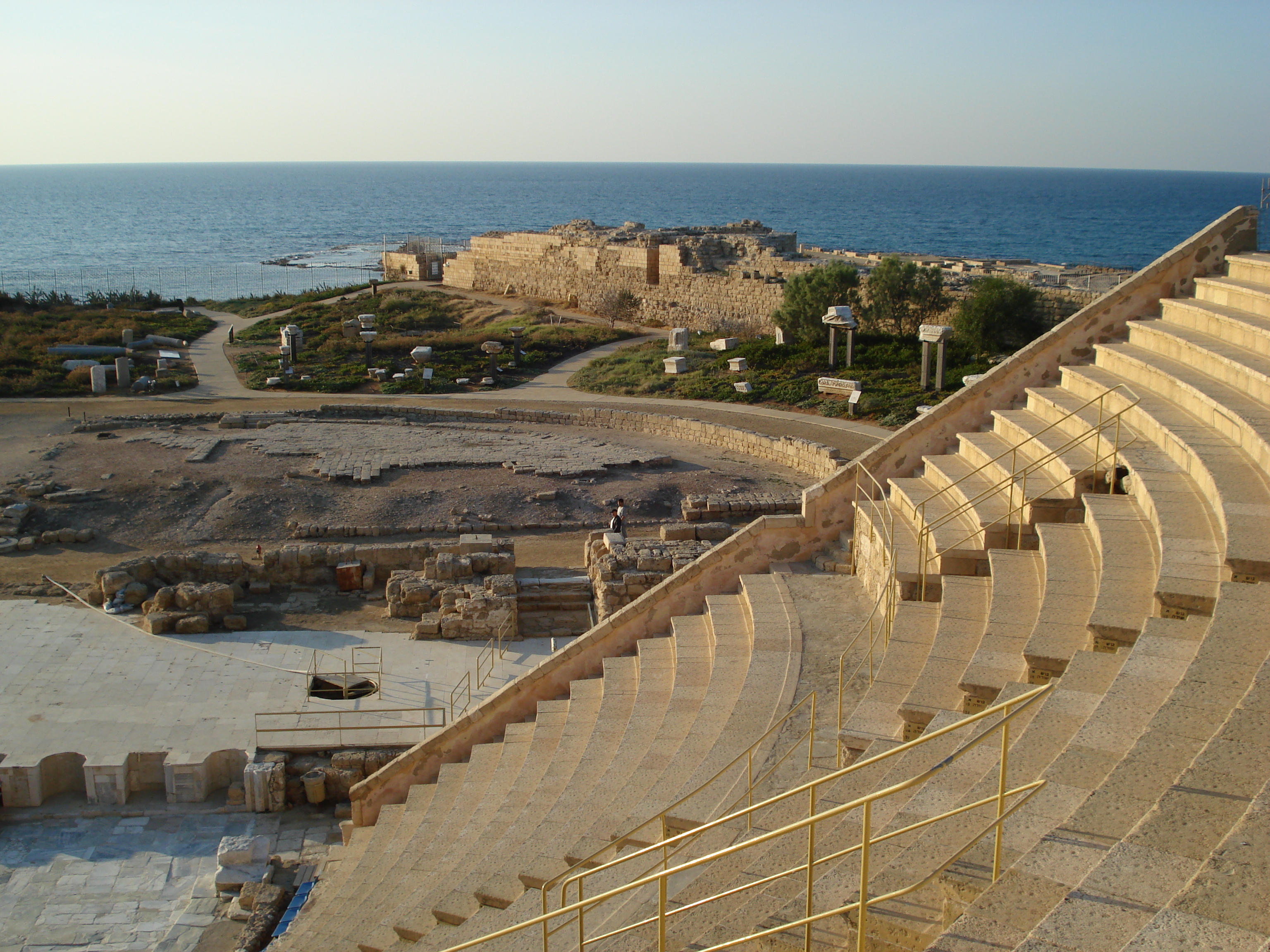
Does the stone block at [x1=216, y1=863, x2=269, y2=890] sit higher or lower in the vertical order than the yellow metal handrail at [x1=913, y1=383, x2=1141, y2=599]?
lower

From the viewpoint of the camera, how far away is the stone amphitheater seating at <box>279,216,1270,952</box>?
4699 mm

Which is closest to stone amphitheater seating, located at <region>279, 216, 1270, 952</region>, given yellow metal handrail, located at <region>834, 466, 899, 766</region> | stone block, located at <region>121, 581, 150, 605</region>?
yellow metal handrail, located at <region>834, 466, 899, 766</region>

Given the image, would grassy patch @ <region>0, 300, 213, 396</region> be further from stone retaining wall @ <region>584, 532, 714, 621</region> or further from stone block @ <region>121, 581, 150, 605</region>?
stone retaining wall @ <region>584, 532, 714, 621</region>

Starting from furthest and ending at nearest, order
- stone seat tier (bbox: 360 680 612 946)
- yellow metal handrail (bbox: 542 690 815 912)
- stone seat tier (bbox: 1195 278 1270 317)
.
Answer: stone seat tier (bbox: 1195 278 1270 317)
stone seat tier (bbox: 360 680 612 946)
yellow metal handrail (bbox: 542 690 815 912)

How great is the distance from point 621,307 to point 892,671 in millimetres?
37618

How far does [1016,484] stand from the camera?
435 inches

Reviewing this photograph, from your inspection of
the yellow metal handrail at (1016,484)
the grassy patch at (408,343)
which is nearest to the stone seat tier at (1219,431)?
the yellow metal handrail at (1016,484)

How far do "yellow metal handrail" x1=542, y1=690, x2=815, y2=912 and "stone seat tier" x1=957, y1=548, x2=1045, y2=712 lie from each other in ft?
3.67

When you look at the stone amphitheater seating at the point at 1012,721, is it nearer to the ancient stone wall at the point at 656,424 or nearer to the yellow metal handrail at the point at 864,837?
the yellow metal handrail at the point at 864,837

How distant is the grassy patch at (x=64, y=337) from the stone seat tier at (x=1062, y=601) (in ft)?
99.7

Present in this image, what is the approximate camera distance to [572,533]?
21.2 metres

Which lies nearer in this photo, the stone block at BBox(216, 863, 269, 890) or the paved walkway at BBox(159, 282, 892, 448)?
the stone block at BBox(216, 863, 269, 890)

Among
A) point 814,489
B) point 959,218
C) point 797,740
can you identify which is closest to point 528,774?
point 797,740

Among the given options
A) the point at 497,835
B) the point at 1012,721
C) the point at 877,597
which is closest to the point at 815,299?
the point at 877,597
